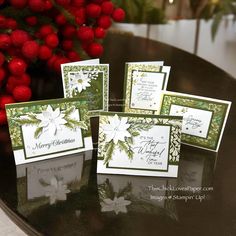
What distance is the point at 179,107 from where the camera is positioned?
847 millimetres

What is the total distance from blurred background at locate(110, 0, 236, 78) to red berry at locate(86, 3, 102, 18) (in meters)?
1.22

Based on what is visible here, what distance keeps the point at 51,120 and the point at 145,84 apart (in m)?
0.26

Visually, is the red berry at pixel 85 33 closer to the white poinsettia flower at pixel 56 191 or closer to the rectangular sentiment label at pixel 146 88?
the rectangular sentiment label at pixel 146 88

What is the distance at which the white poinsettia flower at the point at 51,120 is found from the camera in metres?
0.77

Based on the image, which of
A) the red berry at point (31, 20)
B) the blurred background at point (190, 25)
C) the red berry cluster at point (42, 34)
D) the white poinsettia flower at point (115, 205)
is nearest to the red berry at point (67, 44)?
the red berry cluster at point (42, 34)

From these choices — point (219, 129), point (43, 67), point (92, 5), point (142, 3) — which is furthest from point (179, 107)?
point (142, 3)

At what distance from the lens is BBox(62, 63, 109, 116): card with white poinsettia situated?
0.90 m

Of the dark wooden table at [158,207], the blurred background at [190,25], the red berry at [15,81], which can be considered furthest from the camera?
the blurred background at [190,25]

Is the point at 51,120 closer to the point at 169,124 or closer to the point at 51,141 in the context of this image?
the point at 51,141

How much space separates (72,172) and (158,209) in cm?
19

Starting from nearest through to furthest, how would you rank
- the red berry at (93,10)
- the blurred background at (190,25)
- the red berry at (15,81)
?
the red berry at (15,81) < the red berry at (93,10) < the blurred background at (190,25)

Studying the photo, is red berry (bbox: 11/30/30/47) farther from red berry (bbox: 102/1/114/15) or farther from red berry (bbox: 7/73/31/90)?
red berry (bbox: 102/1/114/15)

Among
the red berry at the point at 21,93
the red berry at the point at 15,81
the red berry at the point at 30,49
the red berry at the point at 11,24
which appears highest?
the red berry at the point at 11,24

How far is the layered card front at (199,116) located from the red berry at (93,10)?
0.27m
